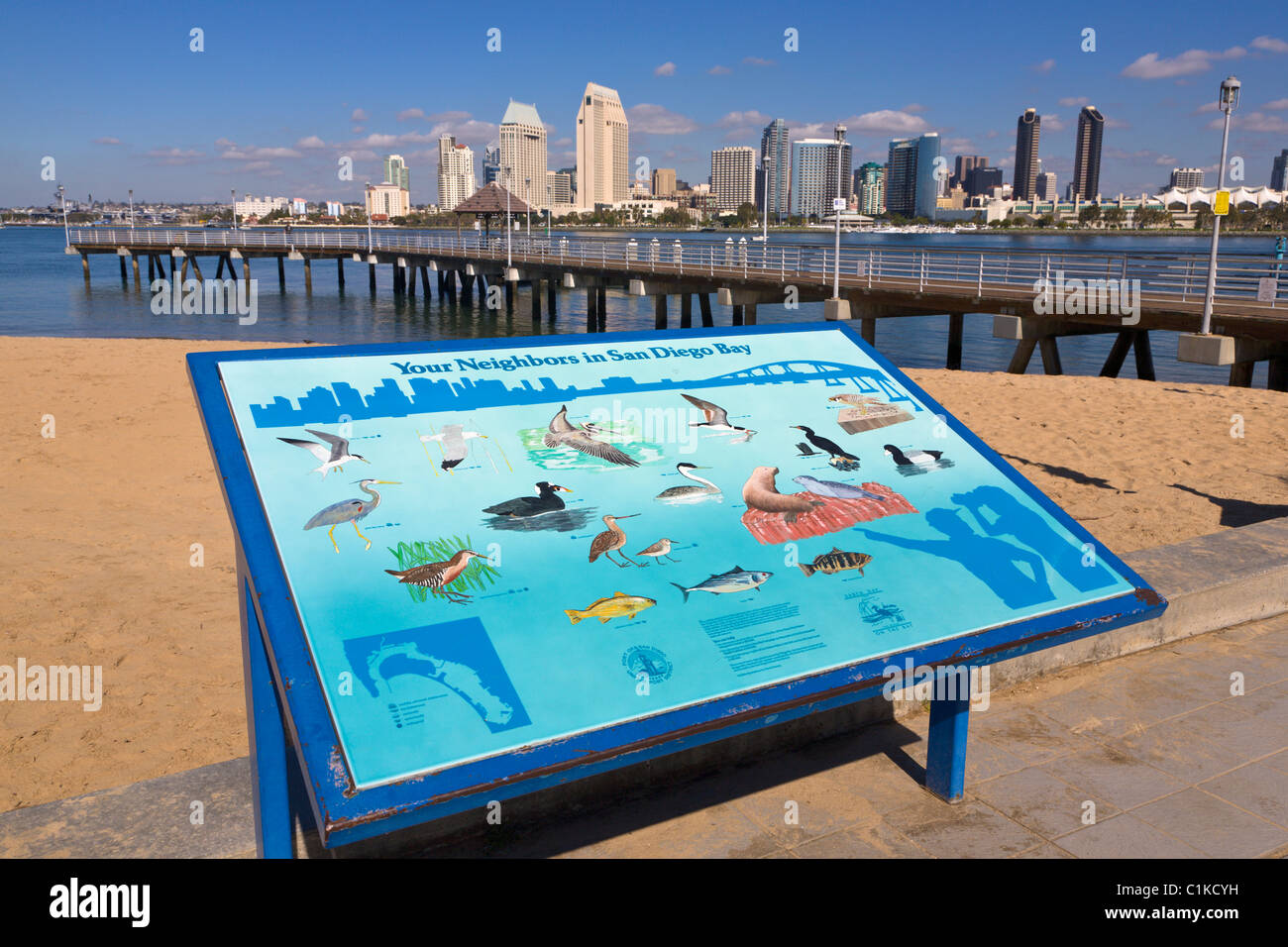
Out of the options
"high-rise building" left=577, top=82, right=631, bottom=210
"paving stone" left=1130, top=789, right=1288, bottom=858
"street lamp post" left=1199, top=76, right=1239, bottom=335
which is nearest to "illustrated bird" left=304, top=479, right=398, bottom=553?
"paving stone" left=1130, top=789, right=1288, bottom=858

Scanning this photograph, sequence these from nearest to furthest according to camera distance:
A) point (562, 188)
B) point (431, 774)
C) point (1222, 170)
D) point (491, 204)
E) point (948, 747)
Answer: point (431, 774) → point (948, 747) → point (1222, 170) → point (491, 204) → point (562, 188)

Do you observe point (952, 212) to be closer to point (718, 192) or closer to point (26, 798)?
point (718, 192)

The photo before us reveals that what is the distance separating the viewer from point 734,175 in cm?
18438

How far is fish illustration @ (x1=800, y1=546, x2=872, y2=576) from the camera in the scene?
2816mm

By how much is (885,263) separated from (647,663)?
30.3 m

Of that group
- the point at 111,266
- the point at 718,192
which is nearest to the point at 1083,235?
the point at 718,192

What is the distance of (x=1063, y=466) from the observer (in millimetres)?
9438

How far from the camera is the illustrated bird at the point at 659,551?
105 inches

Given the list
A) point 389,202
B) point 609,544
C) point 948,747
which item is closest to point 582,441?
point 609,544

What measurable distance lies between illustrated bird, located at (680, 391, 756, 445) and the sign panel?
0.01 meters

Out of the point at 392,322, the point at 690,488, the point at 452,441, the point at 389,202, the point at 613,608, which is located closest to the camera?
the point at 613,608

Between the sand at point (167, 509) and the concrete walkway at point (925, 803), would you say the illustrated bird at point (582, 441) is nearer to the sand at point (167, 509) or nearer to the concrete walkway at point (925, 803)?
the concrete walkway at point (925, 803)

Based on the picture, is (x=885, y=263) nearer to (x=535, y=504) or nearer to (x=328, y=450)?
(x=535, y=504)
